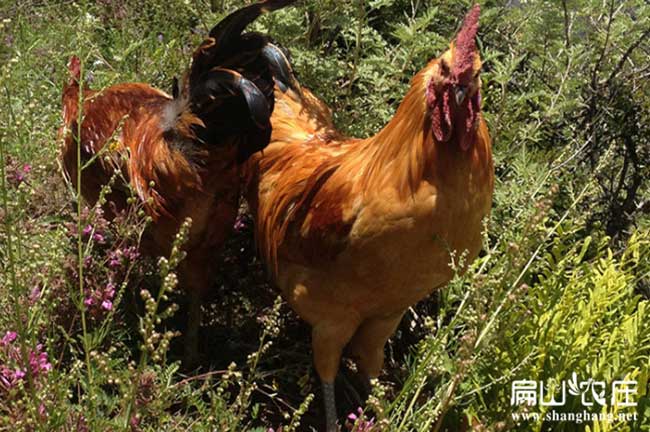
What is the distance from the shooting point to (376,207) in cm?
223

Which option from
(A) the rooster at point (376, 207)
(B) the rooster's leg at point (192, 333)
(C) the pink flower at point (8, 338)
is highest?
(A) the rooster at point (376, 207)

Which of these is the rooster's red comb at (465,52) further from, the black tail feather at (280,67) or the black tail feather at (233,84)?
the black tail feather at (280,67)

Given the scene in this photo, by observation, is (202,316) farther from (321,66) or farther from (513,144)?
(513,144)

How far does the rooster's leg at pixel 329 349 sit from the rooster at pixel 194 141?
1.76 feet

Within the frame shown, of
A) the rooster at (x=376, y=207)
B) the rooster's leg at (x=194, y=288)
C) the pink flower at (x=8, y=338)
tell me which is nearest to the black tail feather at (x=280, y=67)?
the rooster at (x=376, y=207)

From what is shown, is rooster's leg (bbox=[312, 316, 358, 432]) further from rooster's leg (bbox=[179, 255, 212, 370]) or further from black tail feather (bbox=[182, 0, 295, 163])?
black tail feather (bbox=[182, 0, 295, 163])

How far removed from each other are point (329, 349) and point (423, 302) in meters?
0.75

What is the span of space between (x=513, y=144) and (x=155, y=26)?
2.26 metres

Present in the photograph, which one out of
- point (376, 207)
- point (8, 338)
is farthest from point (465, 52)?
point (8, 338)

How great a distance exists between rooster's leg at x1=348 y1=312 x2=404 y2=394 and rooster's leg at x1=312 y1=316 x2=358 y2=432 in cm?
15

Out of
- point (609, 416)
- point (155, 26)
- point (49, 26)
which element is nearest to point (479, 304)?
point (609, 416)

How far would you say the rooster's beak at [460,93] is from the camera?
2046 millimetres

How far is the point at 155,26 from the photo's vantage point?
4.46 meters

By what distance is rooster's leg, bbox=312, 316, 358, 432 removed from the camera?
8.25 ft
